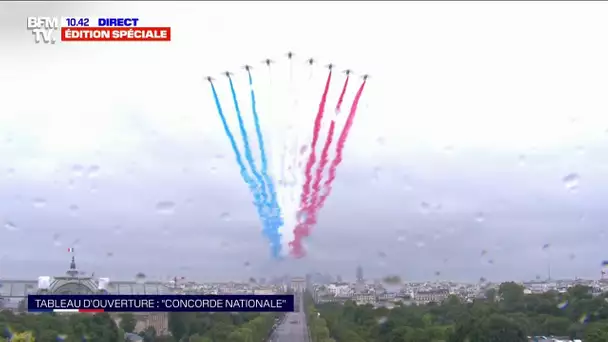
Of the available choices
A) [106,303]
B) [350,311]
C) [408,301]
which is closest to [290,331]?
[350,311]

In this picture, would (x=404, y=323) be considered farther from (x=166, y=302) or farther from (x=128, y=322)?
(x=166, y=302)

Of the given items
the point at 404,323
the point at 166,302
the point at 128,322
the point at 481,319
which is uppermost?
the point at 166,302

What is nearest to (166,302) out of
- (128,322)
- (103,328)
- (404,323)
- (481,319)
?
(103,328)

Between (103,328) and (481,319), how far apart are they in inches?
801

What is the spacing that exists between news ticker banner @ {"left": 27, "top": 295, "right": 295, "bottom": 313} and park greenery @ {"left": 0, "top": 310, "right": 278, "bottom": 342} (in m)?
6.63

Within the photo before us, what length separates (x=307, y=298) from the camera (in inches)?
3162

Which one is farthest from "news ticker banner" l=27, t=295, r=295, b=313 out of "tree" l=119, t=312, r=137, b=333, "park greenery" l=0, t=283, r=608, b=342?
"tree" l=119, t=312, r=137, b=333

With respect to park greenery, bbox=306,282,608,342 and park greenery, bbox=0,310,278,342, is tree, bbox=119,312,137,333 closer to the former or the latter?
park greenery, bbox=0,310,278,342

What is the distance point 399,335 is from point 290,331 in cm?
2276

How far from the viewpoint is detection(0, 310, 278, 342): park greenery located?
107 feet

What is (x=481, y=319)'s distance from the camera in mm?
36156

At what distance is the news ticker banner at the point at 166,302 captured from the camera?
22.4 meters

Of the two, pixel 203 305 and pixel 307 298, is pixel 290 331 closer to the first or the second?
pixel 307 298

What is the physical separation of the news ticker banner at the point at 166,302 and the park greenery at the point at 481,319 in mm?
15198
